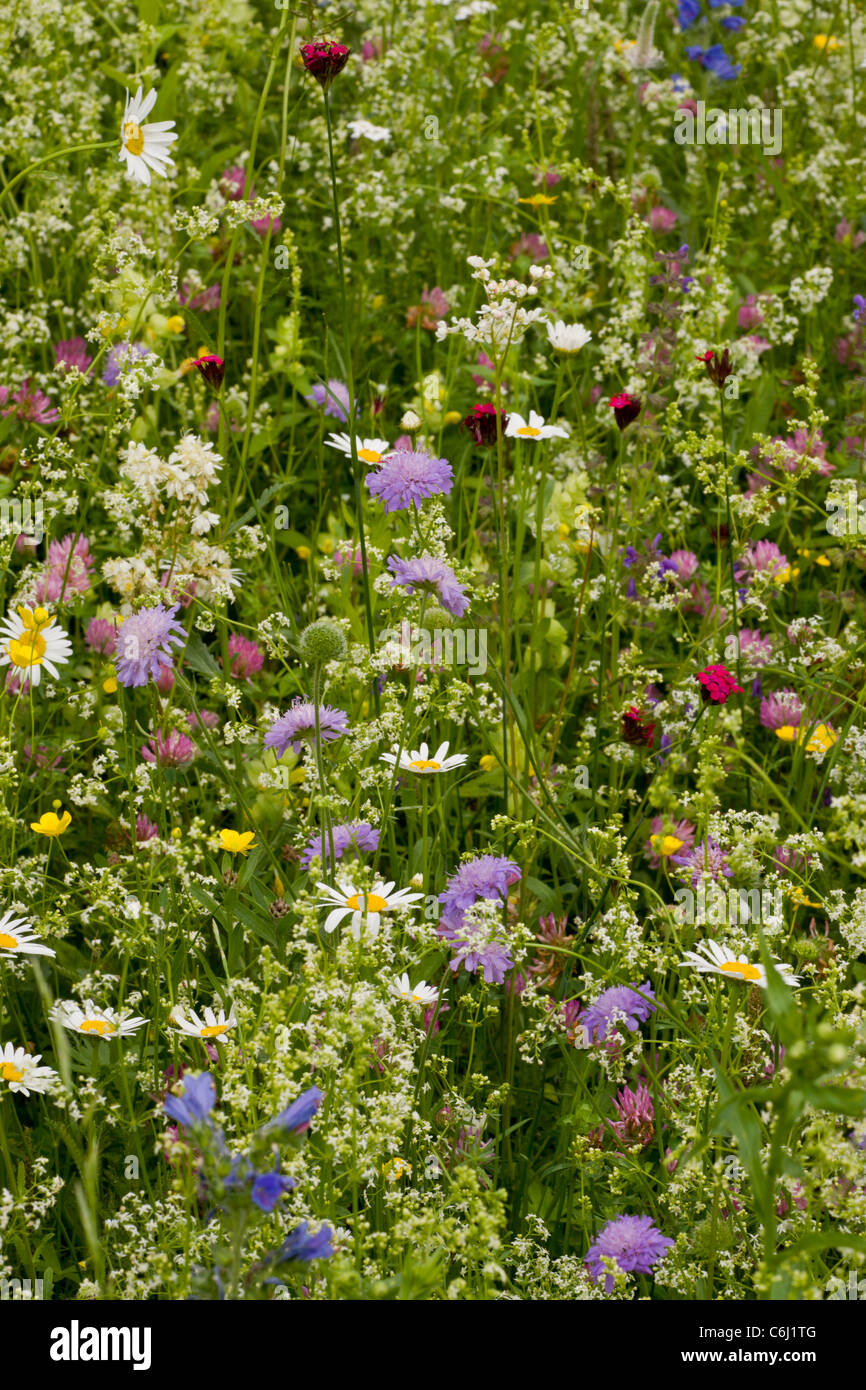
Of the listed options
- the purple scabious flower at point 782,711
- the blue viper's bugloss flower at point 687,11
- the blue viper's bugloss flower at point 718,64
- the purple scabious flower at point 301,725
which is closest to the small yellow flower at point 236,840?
the purple scabious flower at point 301,725

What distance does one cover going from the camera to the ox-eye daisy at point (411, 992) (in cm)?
162

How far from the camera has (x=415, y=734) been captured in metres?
1.91

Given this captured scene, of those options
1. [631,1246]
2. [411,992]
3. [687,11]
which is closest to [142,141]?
[411,992]

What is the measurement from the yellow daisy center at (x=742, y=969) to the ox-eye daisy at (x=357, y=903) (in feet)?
1.19

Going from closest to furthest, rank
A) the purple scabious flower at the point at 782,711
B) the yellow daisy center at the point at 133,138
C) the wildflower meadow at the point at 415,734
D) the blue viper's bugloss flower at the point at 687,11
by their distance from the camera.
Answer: the wildflower meadow at the point at 415,734 → the yellow daisy center at the point at 133,138 → the purple scabious flower at the point at 782,711 → the blue viper's bugloss flower at the point at 687,11

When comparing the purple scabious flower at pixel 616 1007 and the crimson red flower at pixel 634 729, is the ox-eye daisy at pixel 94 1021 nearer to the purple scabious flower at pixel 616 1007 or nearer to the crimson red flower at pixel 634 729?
the purple scabious flower at pixel 616 1007

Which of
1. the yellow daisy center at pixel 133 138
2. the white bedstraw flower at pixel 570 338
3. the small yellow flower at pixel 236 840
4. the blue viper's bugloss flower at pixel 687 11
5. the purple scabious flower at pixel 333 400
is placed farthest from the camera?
the blue viper's bugloss flower at pixel 687 11

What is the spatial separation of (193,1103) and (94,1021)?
62 cm

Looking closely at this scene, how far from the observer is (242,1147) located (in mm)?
1388

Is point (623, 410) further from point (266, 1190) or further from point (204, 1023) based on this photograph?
point (266, 1190)

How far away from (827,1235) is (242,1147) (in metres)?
0.58

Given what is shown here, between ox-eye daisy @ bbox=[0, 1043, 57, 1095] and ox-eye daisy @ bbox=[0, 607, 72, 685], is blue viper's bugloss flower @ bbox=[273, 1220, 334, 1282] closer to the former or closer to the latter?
ox-eye daisy @ bbox=[0, 1043, 57, 1095]

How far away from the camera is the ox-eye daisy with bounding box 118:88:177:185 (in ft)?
6.57

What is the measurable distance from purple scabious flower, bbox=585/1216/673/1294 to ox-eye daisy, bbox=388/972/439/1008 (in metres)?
0.33
